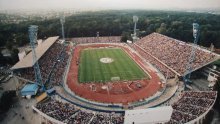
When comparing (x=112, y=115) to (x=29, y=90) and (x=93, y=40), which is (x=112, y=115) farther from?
(x=93, y=40)

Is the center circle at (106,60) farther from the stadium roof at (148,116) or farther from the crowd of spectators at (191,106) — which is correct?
the stadium roof at (148,116)

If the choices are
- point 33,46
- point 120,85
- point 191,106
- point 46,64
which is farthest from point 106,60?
point 191,106

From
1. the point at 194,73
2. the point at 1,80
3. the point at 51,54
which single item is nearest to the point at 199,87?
the point at 194,73

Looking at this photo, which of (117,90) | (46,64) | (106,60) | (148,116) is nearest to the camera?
(148,116)

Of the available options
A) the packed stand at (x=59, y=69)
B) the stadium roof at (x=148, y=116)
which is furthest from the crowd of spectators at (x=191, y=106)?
the packed stand at (x=59, y=69)

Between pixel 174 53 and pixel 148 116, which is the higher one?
pixel 174 53

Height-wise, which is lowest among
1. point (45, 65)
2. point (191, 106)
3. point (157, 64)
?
point (191, 106)
